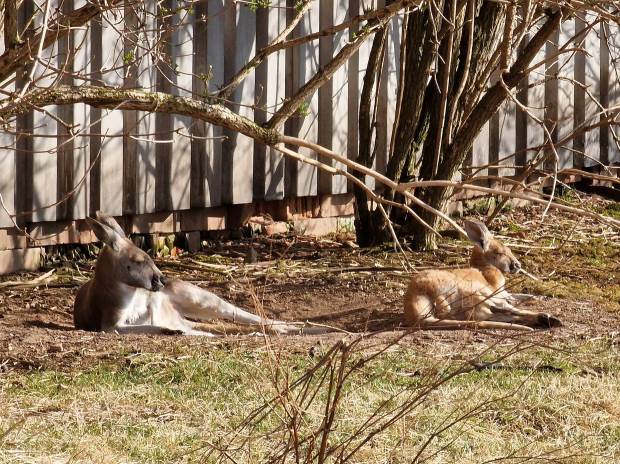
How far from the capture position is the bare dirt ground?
6.89m

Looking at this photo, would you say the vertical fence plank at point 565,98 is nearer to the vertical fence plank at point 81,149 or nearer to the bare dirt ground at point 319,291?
the bare dirt ground at point 319,291

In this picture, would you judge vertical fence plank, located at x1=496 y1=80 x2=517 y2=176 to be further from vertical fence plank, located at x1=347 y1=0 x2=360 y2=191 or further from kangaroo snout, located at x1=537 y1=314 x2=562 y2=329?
kangaroo snout, located at x1=537 y1=314 x2=562 y2=329

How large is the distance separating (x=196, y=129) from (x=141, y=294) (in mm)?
2034

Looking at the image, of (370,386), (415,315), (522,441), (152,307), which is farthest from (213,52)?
(522,441)

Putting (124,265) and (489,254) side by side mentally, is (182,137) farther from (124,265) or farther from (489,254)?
(489,254)

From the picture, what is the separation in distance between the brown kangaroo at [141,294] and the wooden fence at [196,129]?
28.2 inches

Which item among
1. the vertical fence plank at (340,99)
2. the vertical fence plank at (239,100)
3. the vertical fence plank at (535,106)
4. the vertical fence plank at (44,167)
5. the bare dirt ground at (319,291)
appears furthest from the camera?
the vertical fence plank at (535,106)

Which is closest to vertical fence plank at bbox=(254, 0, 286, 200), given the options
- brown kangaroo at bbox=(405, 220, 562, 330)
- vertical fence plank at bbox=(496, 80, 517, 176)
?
brown kangaroo at bbox=(405, 220, 562, 330)

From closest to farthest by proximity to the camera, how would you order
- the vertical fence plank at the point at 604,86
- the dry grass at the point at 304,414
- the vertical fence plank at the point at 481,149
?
the dry grass at the point at 304,414, the vertical fence plank at the point at 481,149, the vertical fence plank at the point at 604,86

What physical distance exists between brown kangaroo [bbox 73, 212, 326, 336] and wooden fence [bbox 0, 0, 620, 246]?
72 cm

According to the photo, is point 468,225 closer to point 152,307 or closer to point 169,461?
point 152,307

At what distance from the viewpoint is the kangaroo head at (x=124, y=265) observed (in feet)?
27.2

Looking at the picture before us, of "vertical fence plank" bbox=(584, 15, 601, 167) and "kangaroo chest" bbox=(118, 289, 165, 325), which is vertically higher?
"vertical fence plank" bbox=(584, 15, 601, 167)

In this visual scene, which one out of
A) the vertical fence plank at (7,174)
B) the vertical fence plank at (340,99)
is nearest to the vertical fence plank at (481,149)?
the vertical fence plank at (340,99)
